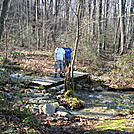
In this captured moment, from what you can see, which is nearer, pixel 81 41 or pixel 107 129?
pixel 107 129

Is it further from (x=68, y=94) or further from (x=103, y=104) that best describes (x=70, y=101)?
(x=103, y=104)

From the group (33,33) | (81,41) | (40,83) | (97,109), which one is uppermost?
(33,33)

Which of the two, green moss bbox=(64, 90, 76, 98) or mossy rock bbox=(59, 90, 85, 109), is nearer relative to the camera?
mossy rock bbox=(59, 90, 85, 109)

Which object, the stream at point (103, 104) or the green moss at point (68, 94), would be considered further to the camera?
Answer: the green moss at point (68, 94)

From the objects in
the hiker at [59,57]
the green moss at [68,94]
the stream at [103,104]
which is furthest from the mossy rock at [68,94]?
the hiker at [59,57]

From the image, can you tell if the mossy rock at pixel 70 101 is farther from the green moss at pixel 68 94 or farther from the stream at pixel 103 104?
Answer: the stream at pixel 103 104

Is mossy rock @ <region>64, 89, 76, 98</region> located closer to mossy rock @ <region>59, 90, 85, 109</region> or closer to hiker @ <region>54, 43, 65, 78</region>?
mossy rock @ <region>59, 90, 85, 109</region>

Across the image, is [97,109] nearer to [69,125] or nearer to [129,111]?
[129,111]

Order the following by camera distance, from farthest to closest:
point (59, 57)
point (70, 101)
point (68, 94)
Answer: point (59, 57)
point (68, 94)
point (70, 101)

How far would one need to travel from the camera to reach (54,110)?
20.2 ft

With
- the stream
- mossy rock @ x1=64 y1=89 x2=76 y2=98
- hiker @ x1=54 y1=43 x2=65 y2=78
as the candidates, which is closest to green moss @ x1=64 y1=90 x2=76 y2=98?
mossy rock @ x1=64 y1=89 x2=76 y2=98

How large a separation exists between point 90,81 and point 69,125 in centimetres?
625

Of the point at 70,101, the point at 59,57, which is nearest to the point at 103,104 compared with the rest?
the point at 70,101

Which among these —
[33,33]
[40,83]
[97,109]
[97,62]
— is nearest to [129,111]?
[97,109]
